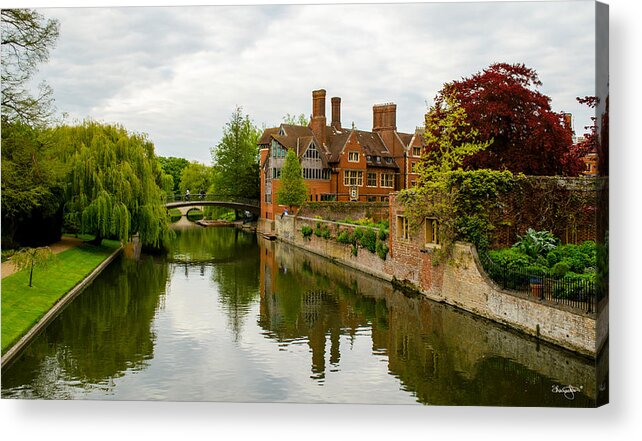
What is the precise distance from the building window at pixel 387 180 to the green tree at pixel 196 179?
107 ft

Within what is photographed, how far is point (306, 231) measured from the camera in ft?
129

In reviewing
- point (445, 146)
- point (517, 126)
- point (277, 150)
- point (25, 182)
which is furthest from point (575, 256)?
point (277, 150)

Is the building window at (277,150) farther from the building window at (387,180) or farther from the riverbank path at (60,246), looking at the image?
the riverbank path at (60,246)

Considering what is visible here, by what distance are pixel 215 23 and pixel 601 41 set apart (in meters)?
6.87

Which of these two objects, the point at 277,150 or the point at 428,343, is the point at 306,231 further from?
the point at 428,343

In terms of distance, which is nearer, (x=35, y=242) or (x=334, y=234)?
(x=35, y=242)

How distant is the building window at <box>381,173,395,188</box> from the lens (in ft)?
185

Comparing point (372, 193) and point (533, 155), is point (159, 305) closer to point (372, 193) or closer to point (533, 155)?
point (533, 155)

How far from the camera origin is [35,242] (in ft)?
85.8

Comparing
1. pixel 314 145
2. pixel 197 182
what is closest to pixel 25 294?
pixel 314 145

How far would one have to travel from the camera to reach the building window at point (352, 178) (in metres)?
53.1

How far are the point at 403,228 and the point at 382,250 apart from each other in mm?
2419

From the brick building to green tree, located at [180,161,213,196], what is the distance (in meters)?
26.2

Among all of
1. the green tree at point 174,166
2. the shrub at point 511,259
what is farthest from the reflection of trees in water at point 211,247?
the green tree at point 174,166
